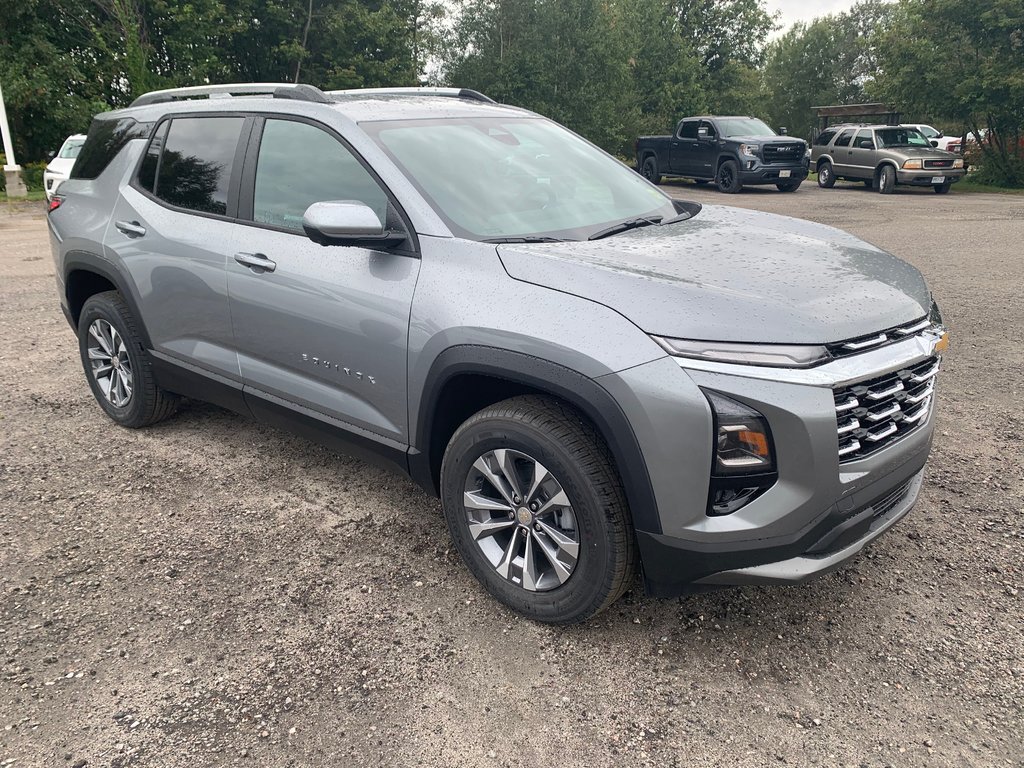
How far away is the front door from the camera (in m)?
2.97

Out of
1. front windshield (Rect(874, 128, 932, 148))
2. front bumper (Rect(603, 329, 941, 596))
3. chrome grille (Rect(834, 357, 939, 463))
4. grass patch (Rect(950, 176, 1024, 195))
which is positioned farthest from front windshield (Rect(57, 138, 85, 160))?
grass patch (Rect(950, 176, 1024, 195))

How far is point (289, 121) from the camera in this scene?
3.47 metres

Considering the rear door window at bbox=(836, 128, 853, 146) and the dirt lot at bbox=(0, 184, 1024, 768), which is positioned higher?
the rear door window at bbox=(836, 128, 853, 146)

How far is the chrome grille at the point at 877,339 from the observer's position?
2.33m

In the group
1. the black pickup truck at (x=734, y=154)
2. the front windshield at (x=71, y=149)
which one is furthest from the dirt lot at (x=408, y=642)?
the black pickup truck at (x=734, y=154)

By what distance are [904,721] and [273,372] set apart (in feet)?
8.94

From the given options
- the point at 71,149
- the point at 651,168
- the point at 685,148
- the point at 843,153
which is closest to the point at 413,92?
the point at 71,149

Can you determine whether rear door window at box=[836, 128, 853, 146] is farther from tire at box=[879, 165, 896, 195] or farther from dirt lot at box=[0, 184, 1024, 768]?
dirt lot at box=[0, 184, 1024, 768]

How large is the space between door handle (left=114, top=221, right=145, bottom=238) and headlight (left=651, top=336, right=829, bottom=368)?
9.90 feet

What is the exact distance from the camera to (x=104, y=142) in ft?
14.9

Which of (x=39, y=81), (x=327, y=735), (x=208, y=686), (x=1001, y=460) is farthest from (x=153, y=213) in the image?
(x=39, y=81)

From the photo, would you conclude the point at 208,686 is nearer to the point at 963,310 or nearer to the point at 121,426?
the point at 121,426

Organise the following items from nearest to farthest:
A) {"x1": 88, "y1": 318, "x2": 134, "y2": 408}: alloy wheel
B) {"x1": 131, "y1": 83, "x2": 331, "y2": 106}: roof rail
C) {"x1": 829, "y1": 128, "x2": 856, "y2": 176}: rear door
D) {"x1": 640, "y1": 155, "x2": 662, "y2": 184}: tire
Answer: {"x1": 131, "y1": 83, "x2": 331, "y2": 106}: roof rail, {"x1": 88, "y1": 318, "x2": 134, "y2": 408}: alloy wheel, {"x1": 829, "y1": 128, "x2": 856, "y2": 176}: rear door, {"x1": 640, "y1": 155, "x2": 662, "y2": 184}: tire

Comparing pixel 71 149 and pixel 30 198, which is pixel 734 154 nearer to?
pixel 71 149
